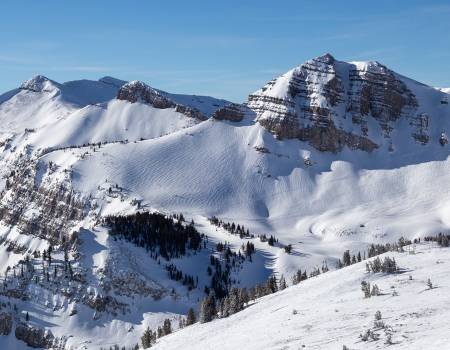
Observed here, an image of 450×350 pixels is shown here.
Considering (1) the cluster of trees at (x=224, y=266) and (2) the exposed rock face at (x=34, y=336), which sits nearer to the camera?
(2) the exposed rock face at (x=34, y=336)

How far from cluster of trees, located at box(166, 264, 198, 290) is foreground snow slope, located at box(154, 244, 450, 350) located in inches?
2746

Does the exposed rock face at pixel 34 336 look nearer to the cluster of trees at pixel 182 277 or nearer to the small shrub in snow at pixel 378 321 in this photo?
the cluster of trees at pixel 182 277

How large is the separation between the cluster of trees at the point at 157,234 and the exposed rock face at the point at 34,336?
130 feet

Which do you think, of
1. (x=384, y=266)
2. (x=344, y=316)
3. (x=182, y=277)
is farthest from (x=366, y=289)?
(x=182, y=277)

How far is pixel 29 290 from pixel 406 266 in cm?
9654

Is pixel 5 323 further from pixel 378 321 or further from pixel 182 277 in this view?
pixel 378 321

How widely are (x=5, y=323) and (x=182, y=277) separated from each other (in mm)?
47222

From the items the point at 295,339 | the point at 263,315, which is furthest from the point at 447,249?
the point at 295,339

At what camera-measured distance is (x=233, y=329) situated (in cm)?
7600

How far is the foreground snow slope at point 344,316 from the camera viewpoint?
5116cm

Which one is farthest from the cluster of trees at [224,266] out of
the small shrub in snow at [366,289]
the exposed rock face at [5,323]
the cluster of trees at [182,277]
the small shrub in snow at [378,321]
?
the small shrub in snow at [378,321]

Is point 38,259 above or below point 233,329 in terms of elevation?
above

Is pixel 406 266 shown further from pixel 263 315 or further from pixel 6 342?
pixel 6 342

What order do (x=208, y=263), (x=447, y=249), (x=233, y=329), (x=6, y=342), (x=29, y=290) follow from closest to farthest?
(x=233, y=329) < (x=447, y=249) < (x=6, y=342) < (x=29, y=290) < (x=208, y=263)
